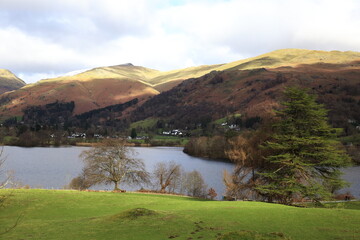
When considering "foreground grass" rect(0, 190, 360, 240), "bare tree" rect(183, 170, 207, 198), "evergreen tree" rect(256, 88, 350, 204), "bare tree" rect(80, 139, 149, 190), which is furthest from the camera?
"bare tree" rect(183, 170, 207, 198)

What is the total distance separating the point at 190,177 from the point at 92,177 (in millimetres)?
23214

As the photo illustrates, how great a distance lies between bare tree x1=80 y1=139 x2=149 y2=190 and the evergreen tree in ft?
80.1

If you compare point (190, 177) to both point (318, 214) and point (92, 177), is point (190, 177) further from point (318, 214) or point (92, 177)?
point (318, 214)

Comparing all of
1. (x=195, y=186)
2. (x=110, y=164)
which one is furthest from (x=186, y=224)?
(x=195, y=186)

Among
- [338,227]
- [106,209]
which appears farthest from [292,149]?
[106,209]

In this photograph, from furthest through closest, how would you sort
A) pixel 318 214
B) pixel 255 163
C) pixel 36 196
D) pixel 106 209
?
pixel 255 163
pixel 36 196
pixel 106 209
pixel 318 214

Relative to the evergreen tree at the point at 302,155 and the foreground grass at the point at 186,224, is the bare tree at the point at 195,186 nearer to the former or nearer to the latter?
the evergreen tree at the point at 302,155

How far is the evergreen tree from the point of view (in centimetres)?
3759

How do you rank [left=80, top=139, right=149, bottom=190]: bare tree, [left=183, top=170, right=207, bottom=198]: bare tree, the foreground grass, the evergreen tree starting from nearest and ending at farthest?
1. the foreground grass
2. the evergreen tree
3. [left=80, top=139, right=149, bottom=190]: bare tree
4. [left=183, top=170, right=207, bottom=198]: bare tree

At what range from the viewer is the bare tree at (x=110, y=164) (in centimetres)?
5297

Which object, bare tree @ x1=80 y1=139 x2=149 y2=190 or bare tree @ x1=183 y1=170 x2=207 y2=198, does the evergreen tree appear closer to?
bare tree @ x1=183 y1=170 x2=207 y2=198

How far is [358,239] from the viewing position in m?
17.0

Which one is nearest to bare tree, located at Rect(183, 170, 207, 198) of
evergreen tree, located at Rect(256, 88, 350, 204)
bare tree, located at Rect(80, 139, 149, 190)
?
bare tree, located at Rect(80, 139, 149, 190)

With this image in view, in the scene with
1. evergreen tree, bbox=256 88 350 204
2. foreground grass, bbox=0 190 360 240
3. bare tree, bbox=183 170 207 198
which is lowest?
bare tree, bbox=183 170 207 198
